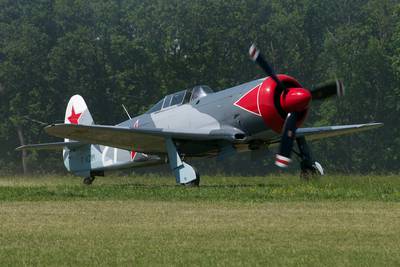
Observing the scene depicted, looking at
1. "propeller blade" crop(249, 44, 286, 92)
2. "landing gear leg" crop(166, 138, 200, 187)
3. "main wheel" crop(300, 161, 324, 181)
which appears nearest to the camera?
"propeller blade" crop(249, 44, 286, 92)

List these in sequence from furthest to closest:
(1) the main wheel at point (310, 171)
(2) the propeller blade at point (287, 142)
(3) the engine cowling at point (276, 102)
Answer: (1) the main wheel at point (310, 171), (3) the engine cowling at point (276, 102), (2) the propeller blade at point (287, 142)

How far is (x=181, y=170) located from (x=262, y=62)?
344 cm

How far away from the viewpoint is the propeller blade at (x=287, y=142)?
17552mm

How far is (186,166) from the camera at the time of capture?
2108cm

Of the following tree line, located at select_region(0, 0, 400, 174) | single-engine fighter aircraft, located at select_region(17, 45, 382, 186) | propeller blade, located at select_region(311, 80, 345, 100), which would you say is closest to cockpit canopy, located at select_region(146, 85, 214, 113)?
single-engine fighter aircraft, located at select_region(17, 45, 382, 186)

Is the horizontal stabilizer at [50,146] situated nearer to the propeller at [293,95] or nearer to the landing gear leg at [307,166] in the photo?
the landing gear leg at [307,166]

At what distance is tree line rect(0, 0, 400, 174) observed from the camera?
57812 mm

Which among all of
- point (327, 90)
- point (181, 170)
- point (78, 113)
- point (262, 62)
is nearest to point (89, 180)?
point (78, 113)

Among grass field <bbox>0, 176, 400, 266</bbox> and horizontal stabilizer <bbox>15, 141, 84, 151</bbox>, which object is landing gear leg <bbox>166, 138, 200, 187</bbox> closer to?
grass field <bbox>0, 176, 400, 266</bbox>

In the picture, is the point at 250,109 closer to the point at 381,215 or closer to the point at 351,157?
the point at 381,215

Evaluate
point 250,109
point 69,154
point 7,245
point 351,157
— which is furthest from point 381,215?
point 351,157

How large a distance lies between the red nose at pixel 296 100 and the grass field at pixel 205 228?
2209 mm

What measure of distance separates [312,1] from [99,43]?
17144 millimetres

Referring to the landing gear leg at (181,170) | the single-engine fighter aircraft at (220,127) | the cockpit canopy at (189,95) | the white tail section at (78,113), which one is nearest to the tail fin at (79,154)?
the white tail section at (78,113)
